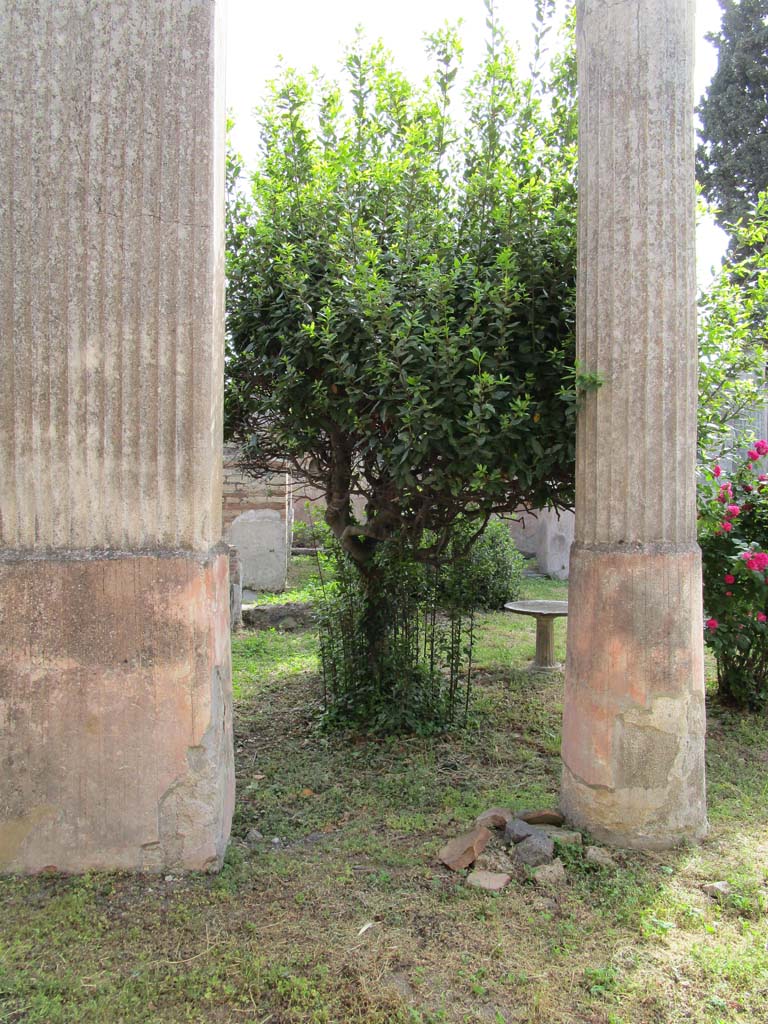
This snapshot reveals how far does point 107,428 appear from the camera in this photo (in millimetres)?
3127

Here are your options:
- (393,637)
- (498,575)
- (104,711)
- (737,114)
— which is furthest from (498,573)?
(737,114)

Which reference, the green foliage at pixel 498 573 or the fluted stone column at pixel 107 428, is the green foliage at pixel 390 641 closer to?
the fluted stone column at pixel 107 428

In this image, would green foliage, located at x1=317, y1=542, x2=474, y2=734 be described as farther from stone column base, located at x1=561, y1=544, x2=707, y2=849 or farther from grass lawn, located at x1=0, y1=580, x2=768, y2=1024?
stone column base, located at x1=561, y1=544, x2=707, y2=849

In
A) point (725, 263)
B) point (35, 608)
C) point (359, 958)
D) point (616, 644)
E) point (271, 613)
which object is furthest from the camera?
point (271, 613)

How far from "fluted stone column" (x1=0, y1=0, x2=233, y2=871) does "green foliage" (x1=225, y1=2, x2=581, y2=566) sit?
1.08 metres

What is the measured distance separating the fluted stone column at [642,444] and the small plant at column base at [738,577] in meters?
1.93

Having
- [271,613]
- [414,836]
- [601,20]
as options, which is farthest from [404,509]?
[271,613]

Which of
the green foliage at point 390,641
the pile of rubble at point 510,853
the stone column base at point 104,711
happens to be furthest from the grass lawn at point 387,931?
the green foliage at point 390,641

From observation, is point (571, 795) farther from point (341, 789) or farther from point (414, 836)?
point (341, 789)

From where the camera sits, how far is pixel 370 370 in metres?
3.92

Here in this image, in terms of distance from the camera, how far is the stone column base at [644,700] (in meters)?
3.34

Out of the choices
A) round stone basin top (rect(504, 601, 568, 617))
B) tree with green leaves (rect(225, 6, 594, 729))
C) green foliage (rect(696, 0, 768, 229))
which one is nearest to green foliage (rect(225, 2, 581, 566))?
tree with green leaves (rect(225, 6, 594, 729))

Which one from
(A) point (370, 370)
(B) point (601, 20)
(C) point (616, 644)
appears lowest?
(C) point (616, 644)

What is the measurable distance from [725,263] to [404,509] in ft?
8.25
